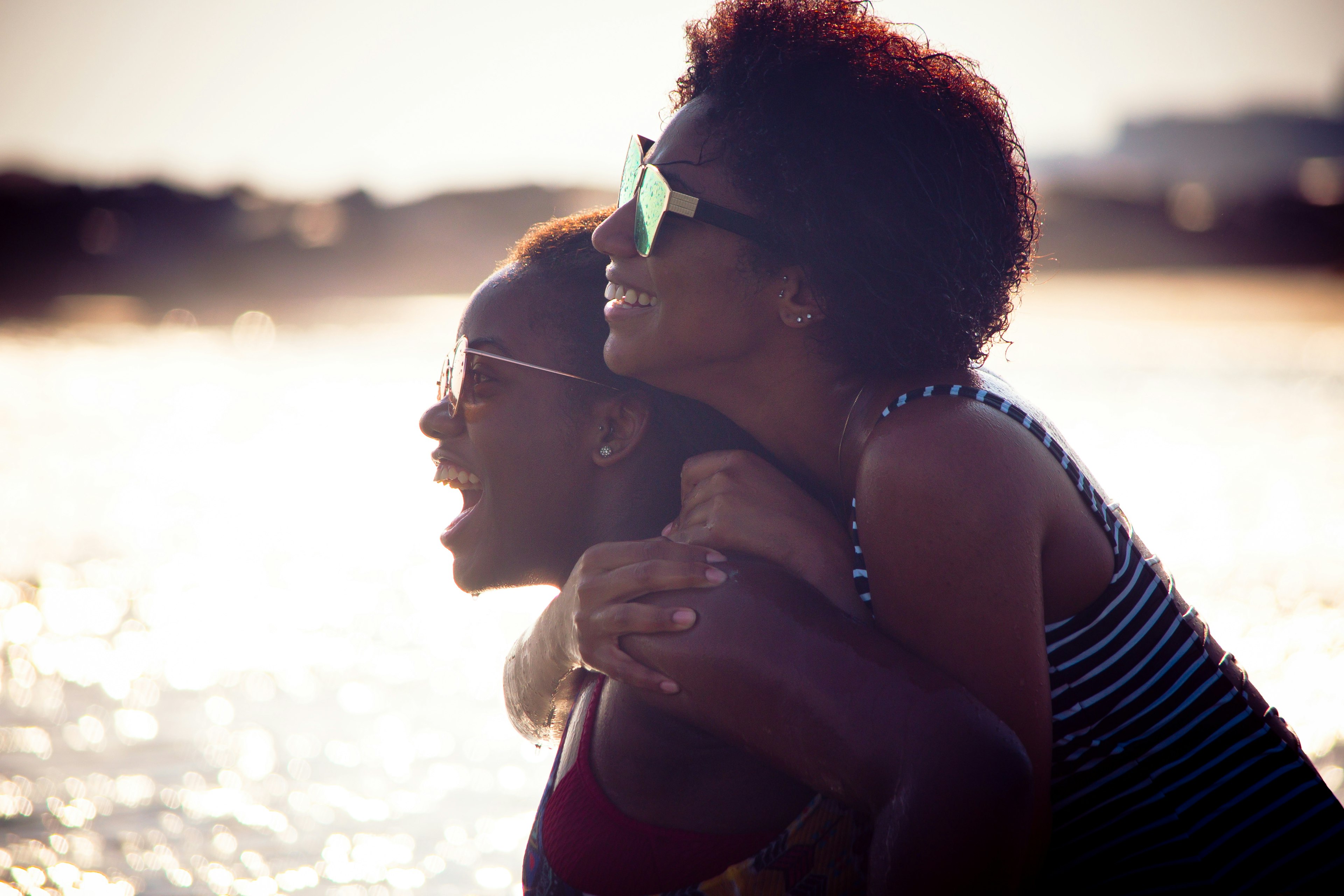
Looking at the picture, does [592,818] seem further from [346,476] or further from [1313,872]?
[346,476]

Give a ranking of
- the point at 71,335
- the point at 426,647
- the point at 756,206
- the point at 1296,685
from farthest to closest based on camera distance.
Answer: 1. the point at 71,335
2. the point at 426,647
3. the point at 1296,685
4. the point at 756,206

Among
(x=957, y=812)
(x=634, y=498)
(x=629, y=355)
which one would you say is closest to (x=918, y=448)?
(x=957, y=812)

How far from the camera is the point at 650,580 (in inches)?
80.4

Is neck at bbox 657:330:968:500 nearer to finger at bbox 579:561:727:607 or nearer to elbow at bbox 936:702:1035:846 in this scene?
finger at bbox 579:561:727:607

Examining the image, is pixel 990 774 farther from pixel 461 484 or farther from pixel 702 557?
pixel 461 484

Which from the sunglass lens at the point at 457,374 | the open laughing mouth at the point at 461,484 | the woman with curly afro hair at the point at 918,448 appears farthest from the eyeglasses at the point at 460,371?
the woman with curly afro hair at the point at 918,448

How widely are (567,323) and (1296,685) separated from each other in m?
5.44

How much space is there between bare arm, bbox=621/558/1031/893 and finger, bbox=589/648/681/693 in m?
0.02

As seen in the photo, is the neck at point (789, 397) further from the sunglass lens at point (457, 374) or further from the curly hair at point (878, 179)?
the sunglass lens at point (457, 374)

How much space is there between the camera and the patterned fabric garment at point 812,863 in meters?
2.04

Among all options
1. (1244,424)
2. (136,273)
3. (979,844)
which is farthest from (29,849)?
(136,273)

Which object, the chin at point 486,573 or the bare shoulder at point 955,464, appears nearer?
the bare shoulder at point 955,464

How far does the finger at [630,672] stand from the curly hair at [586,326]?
23.7 inches

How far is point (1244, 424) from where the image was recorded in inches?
586
